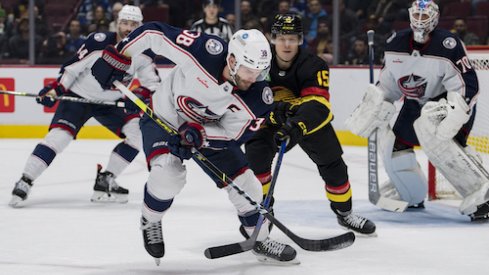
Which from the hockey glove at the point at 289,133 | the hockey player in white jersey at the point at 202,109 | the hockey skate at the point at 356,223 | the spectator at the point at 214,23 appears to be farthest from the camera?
the spectator at the point at 214,23

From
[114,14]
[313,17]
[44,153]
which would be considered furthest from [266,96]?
[114,14]

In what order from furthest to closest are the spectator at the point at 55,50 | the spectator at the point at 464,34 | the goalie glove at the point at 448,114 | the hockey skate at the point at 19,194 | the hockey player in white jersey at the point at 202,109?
the spectator at the point at 55,50 → the spectator at the point at 464,34 → the hockey skate at the point at 19,194 → the goalie glove at the point at 448,114 → the hockey player in white jersey at the point at 202,109

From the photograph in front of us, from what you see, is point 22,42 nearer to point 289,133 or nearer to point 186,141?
point 289,133

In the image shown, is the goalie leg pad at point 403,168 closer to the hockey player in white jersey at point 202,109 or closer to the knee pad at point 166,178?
the hockey player in white jersey at point 202,109

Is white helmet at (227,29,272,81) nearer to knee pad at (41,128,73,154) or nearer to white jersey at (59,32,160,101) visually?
white jersey at (59,32,160,101)

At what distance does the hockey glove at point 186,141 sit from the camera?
3381 millimetres

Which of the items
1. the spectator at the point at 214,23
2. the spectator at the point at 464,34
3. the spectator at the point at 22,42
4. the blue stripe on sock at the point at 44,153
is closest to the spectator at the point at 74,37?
the spectator at the point at 22,42

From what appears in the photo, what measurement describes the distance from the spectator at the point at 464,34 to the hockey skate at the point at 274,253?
195 inches

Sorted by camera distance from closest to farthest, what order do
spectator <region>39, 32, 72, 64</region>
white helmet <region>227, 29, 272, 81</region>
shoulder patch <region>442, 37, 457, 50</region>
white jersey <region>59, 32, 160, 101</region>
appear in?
white helmet <region>227, 29, 272, 81</region> → shoulder patch <region>442, 37, 457, 50</region> → white jersey <region>59, 32, 160, 101</region> → spectator <region>39, 32, 72, 64</region>

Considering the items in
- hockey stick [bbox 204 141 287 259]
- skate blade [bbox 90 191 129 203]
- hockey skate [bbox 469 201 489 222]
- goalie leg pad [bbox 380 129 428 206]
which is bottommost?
skate blade [bbox 90 191 129 203]

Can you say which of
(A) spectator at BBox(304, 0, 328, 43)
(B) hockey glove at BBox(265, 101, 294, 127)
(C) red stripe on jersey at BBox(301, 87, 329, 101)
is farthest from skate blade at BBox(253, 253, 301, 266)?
(A) spectator at BBox(304, 0, 328, 43)

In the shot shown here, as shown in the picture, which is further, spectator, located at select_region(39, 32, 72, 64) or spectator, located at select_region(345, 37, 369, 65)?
spectator, located at select_region(39, 32, 72, 64)

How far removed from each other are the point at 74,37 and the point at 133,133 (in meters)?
3.94

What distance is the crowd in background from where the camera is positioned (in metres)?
8.41
